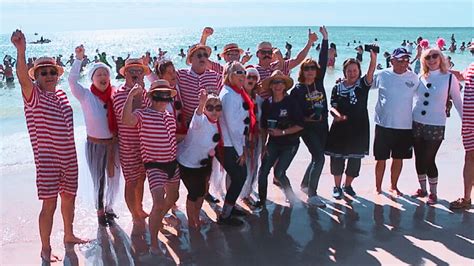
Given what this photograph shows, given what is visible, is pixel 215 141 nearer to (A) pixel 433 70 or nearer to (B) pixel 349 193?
(B) pixel 349 193

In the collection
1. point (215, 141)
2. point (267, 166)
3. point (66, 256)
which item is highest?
point (215, 141)

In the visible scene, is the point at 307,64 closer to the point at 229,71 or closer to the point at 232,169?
the point at 229,71

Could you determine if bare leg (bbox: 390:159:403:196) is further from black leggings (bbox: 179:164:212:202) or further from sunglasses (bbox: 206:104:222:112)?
sunglasses (bbox: 206:104:222:112)

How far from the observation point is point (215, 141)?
560 cm

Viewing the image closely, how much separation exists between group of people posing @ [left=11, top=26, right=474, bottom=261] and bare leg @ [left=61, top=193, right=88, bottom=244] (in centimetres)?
1

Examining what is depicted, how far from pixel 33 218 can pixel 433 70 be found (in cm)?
520

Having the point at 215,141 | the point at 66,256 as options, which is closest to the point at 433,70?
the point at 215,141

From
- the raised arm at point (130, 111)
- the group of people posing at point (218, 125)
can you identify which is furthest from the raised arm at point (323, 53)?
the raised arm at point (130, 111)

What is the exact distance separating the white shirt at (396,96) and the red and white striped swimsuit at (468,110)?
0.58 meters

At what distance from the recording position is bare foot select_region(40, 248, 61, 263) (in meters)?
5.19

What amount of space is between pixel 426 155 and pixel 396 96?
844 millimetres

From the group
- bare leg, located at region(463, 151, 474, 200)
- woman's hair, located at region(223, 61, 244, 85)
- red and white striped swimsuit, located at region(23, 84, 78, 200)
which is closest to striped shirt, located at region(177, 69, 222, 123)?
woman's hair, located at region(223, 61, 244, 85)

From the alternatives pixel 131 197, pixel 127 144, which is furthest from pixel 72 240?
pixel 127 144

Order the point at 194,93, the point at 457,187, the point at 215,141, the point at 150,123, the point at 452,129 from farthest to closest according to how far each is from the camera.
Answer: the point at 452,129 < the point at 457,187 < the point at 194,93 < the point at 215,141 < the point at 150,123
